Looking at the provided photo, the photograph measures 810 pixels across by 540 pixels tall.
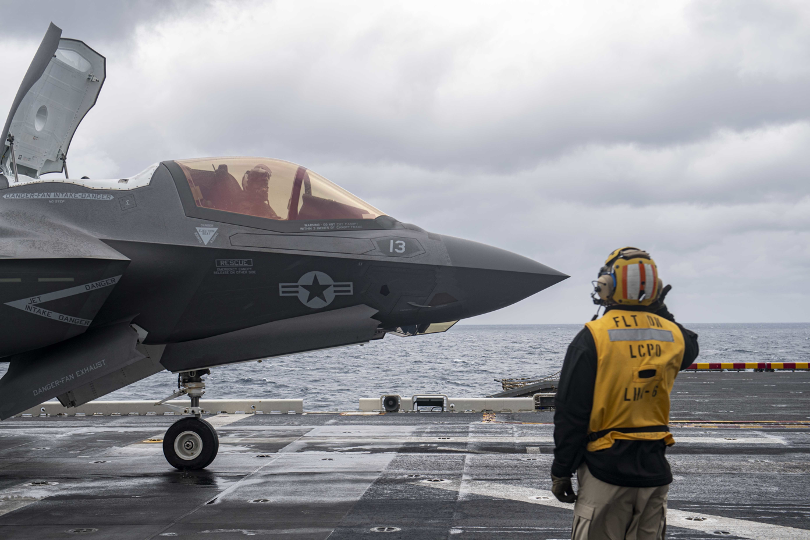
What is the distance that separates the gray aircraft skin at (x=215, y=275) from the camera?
8.09 meters

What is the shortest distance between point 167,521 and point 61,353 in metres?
2.86

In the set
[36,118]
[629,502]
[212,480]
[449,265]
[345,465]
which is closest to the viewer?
[629,502]

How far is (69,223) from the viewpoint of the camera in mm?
8352

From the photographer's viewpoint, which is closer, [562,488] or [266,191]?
[562,488]

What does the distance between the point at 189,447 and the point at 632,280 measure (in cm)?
741

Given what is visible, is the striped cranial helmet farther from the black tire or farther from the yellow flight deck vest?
the black tire

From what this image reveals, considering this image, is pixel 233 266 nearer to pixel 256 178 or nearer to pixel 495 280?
pixel 256 178

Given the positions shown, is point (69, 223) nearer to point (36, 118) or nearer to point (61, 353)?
point (61, 353)

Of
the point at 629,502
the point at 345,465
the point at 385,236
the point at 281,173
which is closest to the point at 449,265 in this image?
the point at 385,236

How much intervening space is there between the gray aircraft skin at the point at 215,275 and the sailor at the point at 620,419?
4.29 m

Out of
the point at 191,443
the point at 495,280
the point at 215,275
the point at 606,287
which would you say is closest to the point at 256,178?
the point at 215,275

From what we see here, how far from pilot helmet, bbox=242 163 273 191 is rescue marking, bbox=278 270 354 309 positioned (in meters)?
1.30

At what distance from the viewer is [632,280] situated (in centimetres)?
392

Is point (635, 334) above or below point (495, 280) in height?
below
